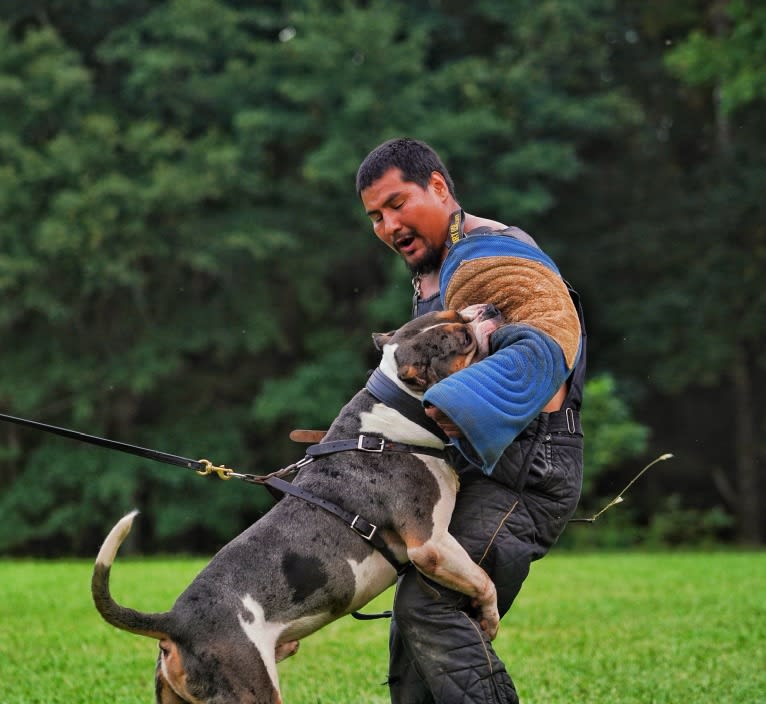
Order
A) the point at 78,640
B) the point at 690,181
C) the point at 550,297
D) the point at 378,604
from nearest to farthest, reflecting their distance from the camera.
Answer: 1. the point at 550,297
2. the point at 78,640
3. the point at 378,604
4. the point at 690,181

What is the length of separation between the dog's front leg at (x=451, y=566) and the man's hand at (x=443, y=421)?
0.34 metres

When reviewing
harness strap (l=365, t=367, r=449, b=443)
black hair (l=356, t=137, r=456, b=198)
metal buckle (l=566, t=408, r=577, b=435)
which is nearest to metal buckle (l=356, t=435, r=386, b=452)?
harness strap (l=365, t=367, r=449, b=443)

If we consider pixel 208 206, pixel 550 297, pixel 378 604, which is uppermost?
pixel 550 297

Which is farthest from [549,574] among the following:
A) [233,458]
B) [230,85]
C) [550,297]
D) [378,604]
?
[230,85]

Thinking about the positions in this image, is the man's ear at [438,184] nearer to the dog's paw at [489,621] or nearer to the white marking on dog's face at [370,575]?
the white marking on dog's face at [370,575]

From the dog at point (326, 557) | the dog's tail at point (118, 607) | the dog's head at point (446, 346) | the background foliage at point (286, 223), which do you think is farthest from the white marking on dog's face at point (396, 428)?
the background foliage at point (286, 223)

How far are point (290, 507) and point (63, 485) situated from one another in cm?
1828

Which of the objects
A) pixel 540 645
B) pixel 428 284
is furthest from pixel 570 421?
pixel 540 645

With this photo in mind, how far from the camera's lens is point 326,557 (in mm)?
3615

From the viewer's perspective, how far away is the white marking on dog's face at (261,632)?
11.3ft

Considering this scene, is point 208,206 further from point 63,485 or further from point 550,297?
point 550,297

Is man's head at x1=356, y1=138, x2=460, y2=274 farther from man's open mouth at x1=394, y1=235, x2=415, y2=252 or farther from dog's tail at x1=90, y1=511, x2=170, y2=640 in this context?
dog's tail at x1=90, y1=511, x2=170, y2=640

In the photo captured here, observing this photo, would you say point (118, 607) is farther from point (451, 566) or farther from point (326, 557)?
point (451, 566)

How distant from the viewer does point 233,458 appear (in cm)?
2150
